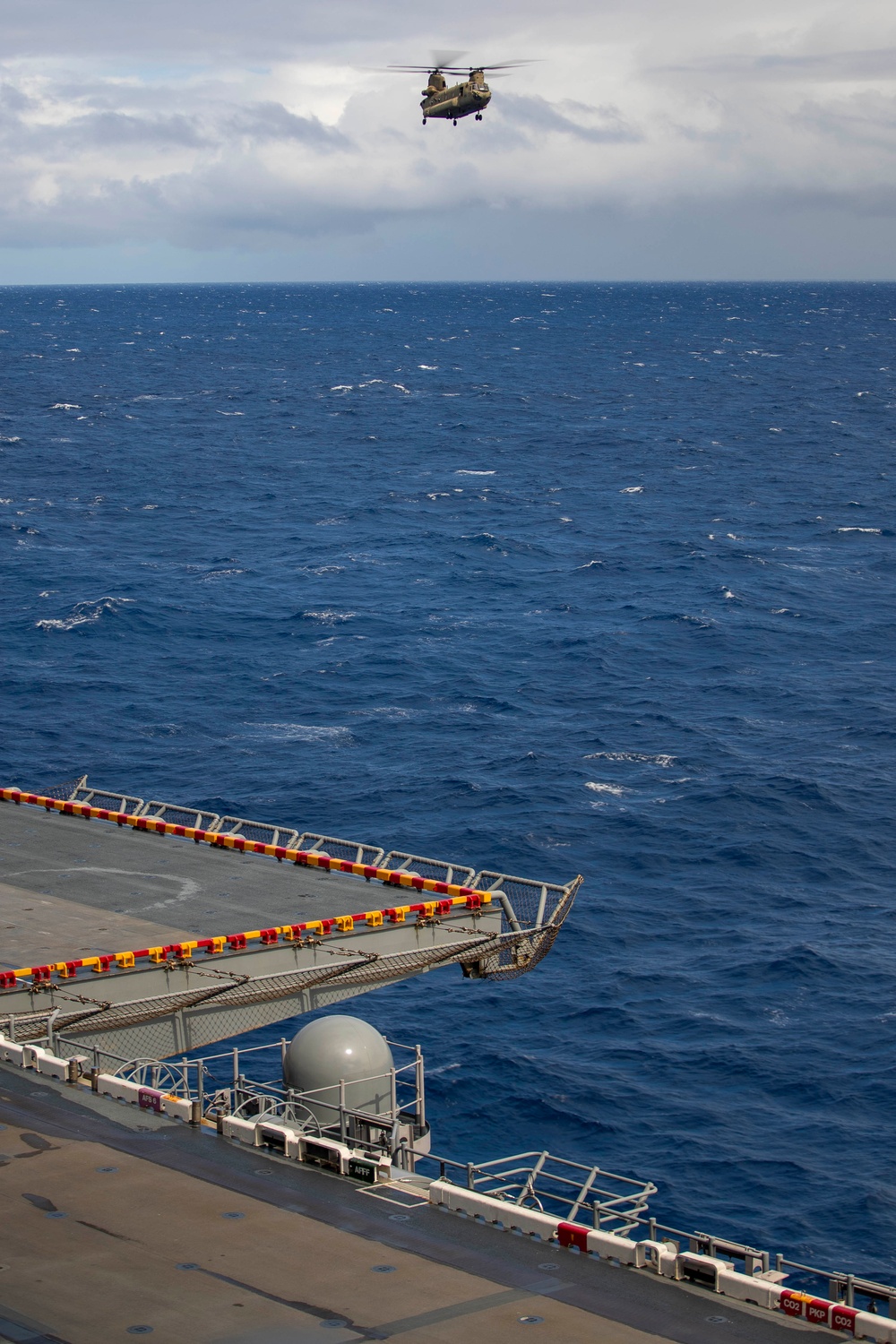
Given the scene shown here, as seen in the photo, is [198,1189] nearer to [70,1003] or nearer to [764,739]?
[70,1003]

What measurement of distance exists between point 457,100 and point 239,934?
37.5m

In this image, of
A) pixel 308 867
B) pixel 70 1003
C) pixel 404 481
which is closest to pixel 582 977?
pixel 308 867

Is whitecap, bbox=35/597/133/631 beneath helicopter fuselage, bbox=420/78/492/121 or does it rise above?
beneath

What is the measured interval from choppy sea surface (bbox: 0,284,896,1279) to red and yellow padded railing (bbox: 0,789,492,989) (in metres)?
8.93

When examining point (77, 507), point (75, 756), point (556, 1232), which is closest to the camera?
point (556, 1232)

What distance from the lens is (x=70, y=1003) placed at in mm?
39375

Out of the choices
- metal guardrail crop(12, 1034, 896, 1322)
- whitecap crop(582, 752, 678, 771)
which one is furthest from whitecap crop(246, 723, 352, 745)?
metal guardrail crop(12, 1034, 896, 1322)

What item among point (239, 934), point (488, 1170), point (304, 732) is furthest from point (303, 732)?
point (239, 934)

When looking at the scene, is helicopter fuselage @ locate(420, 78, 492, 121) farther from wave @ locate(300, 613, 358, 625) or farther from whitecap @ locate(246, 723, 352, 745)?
wave @ locate(300, 613, 358, 625)

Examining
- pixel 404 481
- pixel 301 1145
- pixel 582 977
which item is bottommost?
pixel 582 977

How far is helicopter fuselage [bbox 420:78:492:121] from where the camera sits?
64.4 metres

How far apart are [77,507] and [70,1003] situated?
125 metres

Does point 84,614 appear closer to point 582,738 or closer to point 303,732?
point 303,732

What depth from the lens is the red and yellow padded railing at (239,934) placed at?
132 feet
